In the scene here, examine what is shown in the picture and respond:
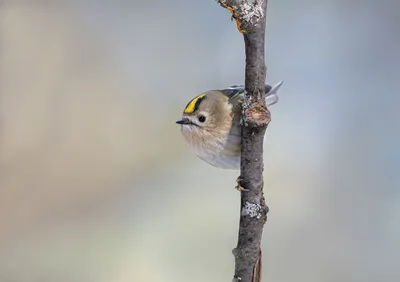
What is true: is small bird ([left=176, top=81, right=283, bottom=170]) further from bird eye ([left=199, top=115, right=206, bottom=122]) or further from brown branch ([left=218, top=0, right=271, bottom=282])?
brown branch ([left=218, top=0, right=271, bottom=282])

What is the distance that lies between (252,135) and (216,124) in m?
0.32

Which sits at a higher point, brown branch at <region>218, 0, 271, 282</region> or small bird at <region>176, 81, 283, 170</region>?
small bird at <region>176, 81, 283, 170</region>

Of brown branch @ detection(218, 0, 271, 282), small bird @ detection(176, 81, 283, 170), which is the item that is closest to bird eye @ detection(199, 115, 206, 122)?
small bird @ detection(176, 81, 283, 170)

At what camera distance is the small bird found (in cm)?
78

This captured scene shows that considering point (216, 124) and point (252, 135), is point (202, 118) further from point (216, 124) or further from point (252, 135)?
point (252, 135)

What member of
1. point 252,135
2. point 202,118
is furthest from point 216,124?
point 252,135

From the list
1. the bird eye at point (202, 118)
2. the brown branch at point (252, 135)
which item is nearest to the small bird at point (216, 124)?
Answer: the bird eye at point (202, 118)

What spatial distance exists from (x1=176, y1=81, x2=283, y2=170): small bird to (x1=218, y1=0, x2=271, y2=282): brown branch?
24 centimetres

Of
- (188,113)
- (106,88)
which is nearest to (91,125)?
(106,88)

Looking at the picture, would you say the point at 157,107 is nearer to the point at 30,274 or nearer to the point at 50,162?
the point at 50,162

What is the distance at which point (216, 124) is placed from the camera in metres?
0.82

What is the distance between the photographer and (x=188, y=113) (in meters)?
0.86

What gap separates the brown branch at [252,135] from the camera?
1.43 feet

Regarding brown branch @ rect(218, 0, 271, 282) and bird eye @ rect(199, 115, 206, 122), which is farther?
bird eye @ rect(199, 115, 206, 122)
